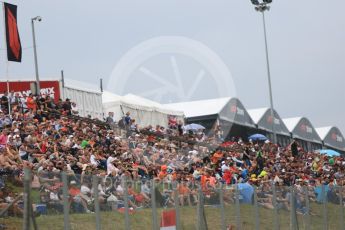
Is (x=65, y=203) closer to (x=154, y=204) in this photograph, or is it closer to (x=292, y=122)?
(x=154, y=204)

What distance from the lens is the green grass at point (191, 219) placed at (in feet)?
44.2

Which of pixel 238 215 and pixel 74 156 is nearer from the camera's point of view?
pixel 238 215

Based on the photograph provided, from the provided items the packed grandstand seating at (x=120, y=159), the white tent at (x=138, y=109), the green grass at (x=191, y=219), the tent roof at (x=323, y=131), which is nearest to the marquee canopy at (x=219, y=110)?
the white tent at (x=138, y=109)

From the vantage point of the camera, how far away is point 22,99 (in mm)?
30875

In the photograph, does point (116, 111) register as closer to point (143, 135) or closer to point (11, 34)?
point (143, 135)

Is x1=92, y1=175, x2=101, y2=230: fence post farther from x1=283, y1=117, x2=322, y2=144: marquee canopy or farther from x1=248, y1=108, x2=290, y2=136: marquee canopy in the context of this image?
x1=283, y1=117, x2=322, y2=144: marquee canopy

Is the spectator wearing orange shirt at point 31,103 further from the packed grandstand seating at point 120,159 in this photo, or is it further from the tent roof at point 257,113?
the tent roof at point 257,113

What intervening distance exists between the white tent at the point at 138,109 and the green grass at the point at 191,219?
1651cm

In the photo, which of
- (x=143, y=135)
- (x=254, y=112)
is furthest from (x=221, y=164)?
(x=254, y=112)

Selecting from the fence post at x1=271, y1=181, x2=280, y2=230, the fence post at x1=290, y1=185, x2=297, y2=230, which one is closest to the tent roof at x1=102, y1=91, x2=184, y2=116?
the fence post at x1=290, y1=185, x2=297, y2=230

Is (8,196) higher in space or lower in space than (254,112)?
lower

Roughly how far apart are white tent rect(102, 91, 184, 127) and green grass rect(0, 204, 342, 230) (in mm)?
16508

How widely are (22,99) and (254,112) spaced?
109 feet

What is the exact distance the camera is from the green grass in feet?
44.2
